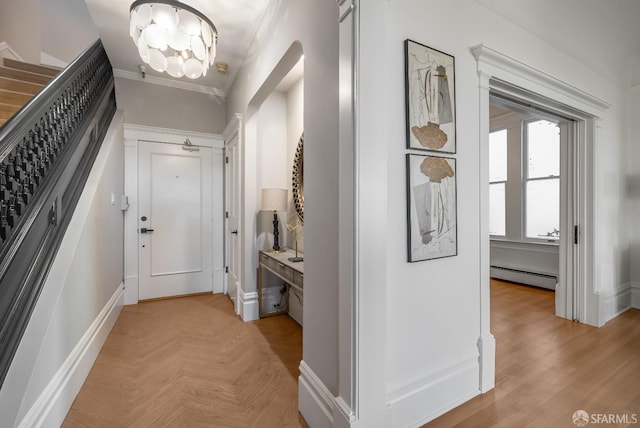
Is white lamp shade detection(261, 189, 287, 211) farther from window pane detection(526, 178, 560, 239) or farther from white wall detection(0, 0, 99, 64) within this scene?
white wall detection(0, 0, 99, 64)

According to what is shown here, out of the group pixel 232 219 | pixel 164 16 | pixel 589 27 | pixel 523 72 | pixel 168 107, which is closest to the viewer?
pixel 164 16

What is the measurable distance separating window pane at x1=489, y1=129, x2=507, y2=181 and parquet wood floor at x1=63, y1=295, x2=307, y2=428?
4.37 metres

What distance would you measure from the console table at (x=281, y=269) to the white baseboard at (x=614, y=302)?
3.14 metres

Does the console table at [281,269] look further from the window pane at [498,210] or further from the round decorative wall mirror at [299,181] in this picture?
the window pane at [498,210]

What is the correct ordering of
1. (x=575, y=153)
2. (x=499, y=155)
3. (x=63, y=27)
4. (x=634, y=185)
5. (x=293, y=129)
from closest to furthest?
(x=575, y=153)
(x=634, y=185)
(x=293, y=129)
(x=63, y=27)
(x=499, y=155)

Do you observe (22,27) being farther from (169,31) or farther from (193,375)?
(193,375)

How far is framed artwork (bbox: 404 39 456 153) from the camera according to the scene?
150cm

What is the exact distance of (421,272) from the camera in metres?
1.56

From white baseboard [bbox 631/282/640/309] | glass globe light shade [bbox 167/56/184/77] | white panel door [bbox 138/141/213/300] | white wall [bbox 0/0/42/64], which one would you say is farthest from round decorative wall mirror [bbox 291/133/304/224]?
white wall [bbox 0/0/42/64]

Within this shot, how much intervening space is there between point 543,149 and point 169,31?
17.0 ft

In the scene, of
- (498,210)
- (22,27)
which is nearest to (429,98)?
(498,210)

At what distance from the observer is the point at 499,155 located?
490cm

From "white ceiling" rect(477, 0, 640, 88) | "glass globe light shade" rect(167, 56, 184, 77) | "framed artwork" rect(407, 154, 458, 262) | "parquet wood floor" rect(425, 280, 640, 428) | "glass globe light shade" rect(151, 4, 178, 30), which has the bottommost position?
"parquet wood floor" rect(425, 280, 640, 428)

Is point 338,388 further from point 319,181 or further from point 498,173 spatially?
point 498,173
